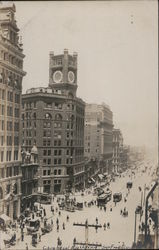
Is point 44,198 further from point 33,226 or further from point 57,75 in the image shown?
point 57,75

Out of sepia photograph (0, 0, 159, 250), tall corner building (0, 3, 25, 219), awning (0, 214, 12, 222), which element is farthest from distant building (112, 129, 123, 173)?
awning (0, 214, 12, 222)

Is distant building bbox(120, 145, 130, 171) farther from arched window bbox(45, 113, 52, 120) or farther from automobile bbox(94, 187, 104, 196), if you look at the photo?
arched window bbox(45, 113, 52, 120)

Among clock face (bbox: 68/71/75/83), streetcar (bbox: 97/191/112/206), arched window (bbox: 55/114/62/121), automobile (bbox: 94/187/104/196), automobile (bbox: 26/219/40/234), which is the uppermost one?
clock face (bbox: 68/71/75/83)

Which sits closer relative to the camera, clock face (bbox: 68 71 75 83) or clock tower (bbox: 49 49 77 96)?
clock tower (bbox: 49 49 77 96)

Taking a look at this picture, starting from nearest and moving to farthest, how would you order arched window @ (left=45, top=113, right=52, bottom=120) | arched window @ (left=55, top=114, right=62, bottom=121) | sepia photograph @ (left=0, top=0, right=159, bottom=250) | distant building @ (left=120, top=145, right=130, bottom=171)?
1. sepia photograph @ (left=0, top=0, right=159, bottom=250)
2. arched window @ (left=45, top=113, right=52, bottom=120)
3. arched window @ (left=55, top=114, right=62, bottom=121)
4. distant building @ (left=120, top=145, right=130, bottom=171)

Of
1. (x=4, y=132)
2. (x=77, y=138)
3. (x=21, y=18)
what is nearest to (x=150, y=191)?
(x=77, y=138)

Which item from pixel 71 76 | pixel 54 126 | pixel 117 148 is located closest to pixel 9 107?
pixel 71 76

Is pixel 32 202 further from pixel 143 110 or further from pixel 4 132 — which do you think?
pixel 143 110

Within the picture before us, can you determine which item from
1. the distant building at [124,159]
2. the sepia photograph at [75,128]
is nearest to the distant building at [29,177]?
the sepia photograph at [75,128]
